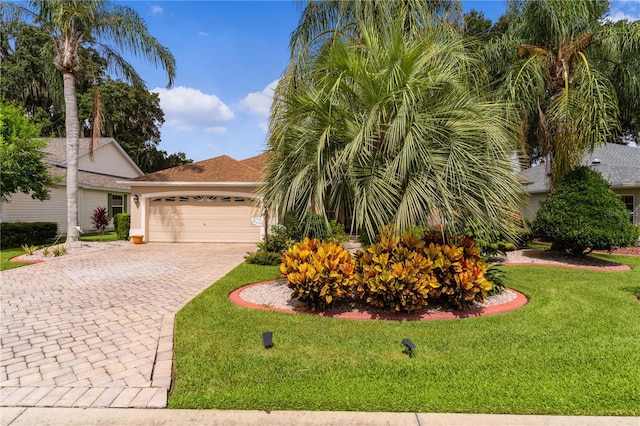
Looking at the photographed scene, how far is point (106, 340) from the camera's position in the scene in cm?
423

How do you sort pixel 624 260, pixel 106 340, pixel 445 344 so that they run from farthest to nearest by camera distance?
pixel 624 260 → pixel 106 340 → pixel 445 344

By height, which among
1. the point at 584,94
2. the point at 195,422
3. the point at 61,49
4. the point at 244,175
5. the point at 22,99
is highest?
the point at 22,99

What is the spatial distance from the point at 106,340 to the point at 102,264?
6411mm

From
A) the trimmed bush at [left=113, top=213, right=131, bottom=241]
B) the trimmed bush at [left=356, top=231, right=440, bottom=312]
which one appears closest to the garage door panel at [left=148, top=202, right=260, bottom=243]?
the trimmed bush at [left=113, top=213, right=131, bottom=241]

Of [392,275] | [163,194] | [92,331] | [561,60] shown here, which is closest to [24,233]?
[163,194]

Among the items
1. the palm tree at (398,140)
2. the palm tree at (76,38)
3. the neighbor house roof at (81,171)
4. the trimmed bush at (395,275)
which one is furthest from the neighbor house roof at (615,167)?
the neighbor house roof at (81,171)

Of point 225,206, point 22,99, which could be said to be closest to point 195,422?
point 225,206

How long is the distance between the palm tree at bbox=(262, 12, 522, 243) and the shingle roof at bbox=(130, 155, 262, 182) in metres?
9.14

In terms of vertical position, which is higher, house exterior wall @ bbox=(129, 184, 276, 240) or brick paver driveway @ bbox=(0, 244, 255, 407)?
house exterior wall @ bbox=(129, 184, 276, 240)

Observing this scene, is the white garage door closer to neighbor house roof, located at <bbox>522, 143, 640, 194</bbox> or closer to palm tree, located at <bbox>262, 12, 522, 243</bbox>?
palm tree, located at <bbox>262, 12, 522, 243</bbox>

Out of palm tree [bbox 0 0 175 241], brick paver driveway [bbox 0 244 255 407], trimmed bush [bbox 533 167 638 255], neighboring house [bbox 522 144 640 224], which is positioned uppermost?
palm tree [bbox 0 0 175 241]

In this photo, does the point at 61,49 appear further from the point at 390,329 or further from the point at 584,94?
the point at 584,94

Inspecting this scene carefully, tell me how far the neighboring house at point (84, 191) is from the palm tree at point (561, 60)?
16.4 m

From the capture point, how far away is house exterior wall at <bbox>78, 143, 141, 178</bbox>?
67.2ft
